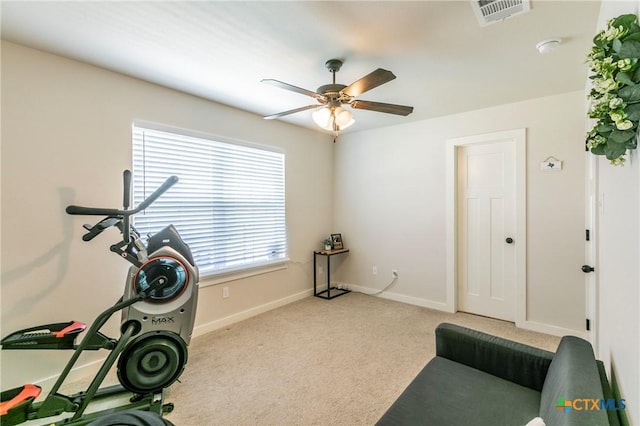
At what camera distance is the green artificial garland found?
890 mm

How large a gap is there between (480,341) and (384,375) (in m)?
0.94

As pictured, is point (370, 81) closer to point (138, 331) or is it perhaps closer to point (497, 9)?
point (497, 9)

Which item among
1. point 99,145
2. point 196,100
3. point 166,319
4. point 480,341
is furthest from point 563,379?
point 196,100

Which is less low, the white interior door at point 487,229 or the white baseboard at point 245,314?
the white interior door at point 487,229

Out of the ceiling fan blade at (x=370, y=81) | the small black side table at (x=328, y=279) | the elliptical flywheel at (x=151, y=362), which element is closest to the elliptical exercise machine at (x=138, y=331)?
the elliptical flywheel at (x=151, y=362)

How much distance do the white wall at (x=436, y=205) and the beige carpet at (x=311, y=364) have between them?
1.53 ft

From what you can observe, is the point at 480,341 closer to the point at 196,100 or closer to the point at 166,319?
the point at 166,319

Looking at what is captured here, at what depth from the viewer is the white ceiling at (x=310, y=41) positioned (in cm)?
174

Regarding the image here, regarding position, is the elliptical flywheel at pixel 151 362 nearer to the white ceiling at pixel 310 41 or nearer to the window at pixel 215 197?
the window at pixel 215 197

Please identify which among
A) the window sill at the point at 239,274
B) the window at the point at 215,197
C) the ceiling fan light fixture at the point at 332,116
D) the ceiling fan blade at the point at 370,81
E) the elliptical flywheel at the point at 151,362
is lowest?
the elliptical flywheel at the point at 151,362

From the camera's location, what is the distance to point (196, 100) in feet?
10.3

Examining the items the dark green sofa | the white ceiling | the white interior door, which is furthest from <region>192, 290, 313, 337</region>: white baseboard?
the white ceiling

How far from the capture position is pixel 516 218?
3.31 meters

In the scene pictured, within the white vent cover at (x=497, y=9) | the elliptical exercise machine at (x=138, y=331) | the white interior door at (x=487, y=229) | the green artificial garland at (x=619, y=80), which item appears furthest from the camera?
the white interior door at (x=487, y=229)
